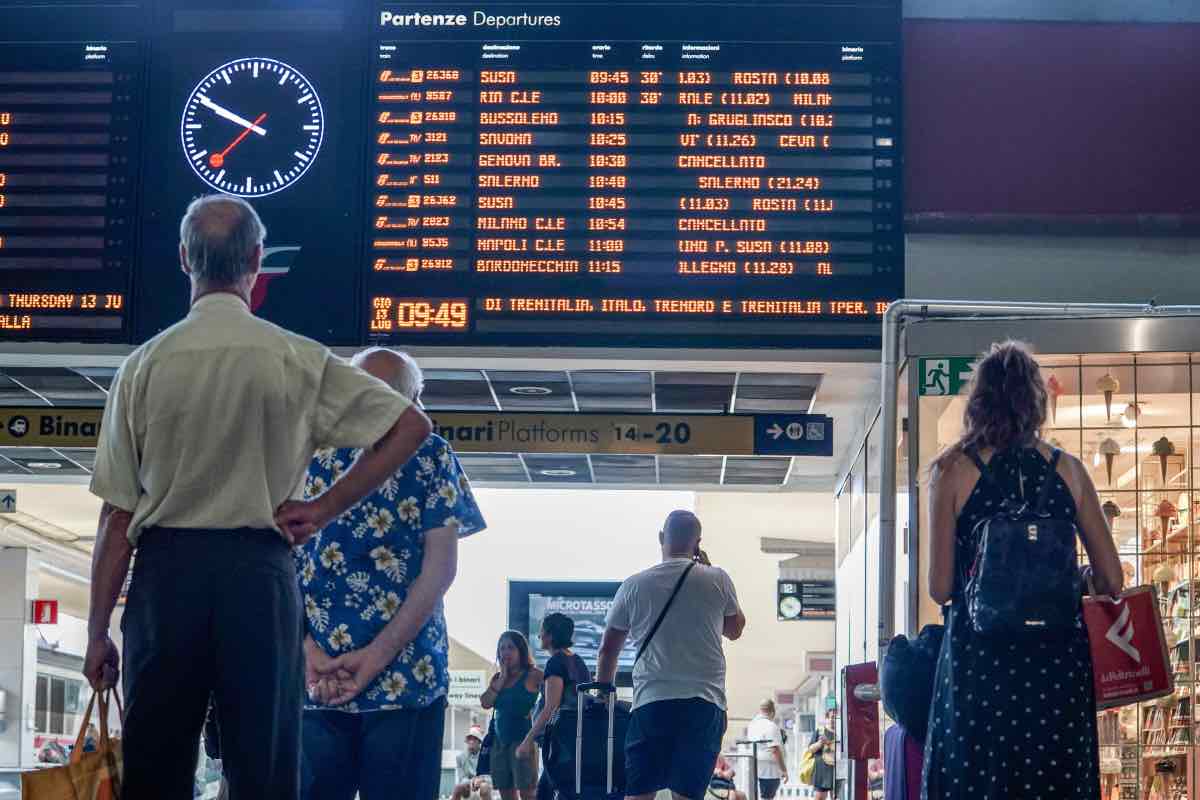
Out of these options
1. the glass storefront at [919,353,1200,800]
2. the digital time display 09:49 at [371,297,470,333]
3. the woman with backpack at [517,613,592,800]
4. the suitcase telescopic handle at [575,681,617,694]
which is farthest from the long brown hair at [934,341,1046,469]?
the woman with backpack at [517,613,592,800]

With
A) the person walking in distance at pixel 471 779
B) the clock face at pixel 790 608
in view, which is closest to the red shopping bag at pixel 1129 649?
the person walking in distance at pixel 471 779

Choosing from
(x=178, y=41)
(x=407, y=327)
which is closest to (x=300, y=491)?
(x=407, y=327)

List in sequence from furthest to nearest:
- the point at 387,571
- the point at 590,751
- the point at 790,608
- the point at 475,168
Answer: the point at 790,608 < the point at 475,168 < the point at 590,751 < the point at 387,571

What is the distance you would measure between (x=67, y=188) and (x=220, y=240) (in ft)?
19.9

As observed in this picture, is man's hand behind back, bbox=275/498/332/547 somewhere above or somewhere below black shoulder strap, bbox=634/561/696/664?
above

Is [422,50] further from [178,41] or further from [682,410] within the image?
[682,410]

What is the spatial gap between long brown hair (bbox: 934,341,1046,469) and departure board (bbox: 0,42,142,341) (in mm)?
5605

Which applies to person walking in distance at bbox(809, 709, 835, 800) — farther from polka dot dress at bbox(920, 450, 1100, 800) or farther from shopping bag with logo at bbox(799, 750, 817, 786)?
polka dot dress at bbox(920, 450, 1100, 800)

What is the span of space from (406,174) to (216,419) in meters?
5.80

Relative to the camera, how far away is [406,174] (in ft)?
29.1

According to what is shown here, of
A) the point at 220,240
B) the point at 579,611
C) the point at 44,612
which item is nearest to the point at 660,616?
the point at 220,240

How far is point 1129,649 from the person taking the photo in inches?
199

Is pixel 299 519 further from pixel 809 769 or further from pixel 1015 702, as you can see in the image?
pixel 809 769

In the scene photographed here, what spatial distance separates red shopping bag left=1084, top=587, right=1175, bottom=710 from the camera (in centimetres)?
504
